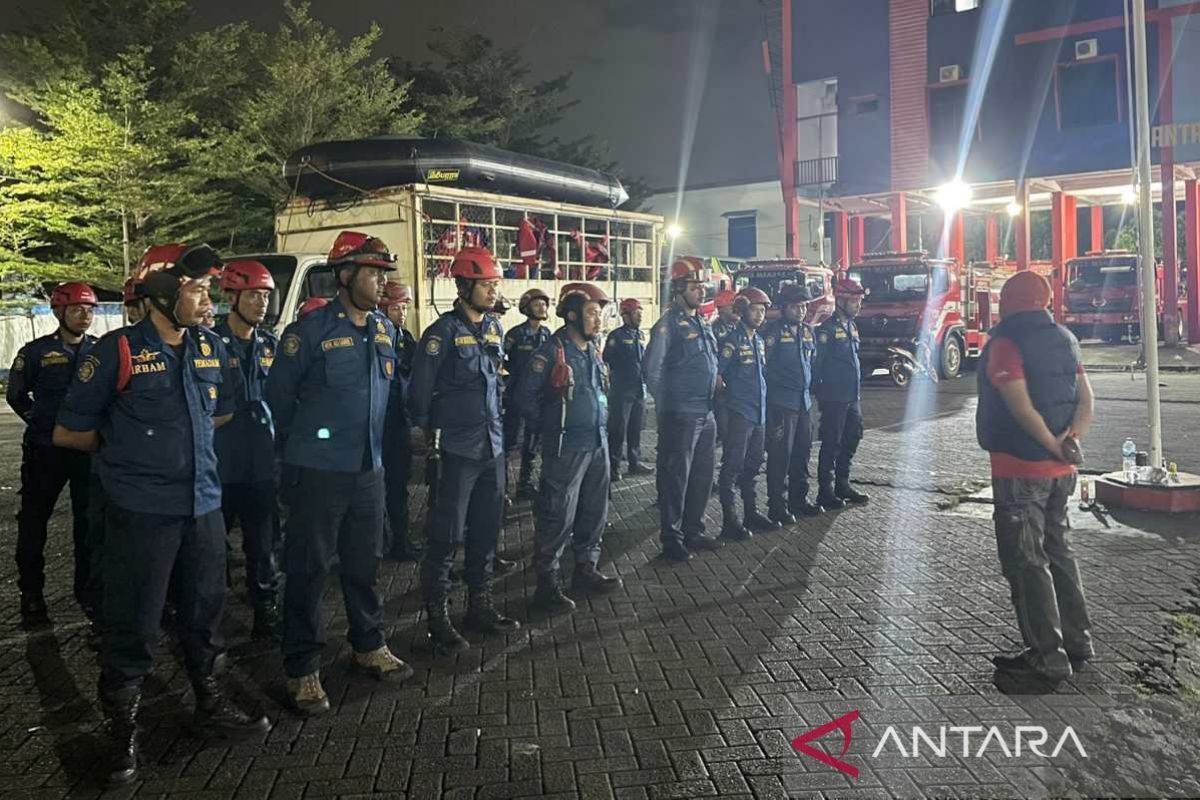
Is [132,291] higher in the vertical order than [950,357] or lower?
higher

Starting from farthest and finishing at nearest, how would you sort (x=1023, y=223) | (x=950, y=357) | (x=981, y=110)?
1. (x=981, y=110)
2. (x=1023, y=223)
3. (x=950, y=357)

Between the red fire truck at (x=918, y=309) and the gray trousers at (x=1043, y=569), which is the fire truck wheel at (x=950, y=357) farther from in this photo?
the gray trousers at (x=1043, y=569)

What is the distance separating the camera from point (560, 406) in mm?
5367

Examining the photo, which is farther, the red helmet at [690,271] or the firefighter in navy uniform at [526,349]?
the firefighter in navy uniform at [526,349]

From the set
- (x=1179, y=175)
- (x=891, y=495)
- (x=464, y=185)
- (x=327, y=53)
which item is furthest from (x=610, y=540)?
(x=1179, y=175)

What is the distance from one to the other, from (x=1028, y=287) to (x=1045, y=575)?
53.8 inches

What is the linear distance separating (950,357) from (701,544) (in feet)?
43.2

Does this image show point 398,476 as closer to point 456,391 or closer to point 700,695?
point 456,391

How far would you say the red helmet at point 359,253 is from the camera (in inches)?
166

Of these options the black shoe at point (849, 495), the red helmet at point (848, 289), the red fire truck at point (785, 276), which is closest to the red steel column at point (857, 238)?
the red fire truck at point (785, 276)

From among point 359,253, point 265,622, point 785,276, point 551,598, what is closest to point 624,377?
point 551,598

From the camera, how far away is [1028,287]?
4344 mm

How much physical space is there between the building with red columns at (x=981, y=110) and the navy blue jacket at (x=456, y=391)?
22.5 m

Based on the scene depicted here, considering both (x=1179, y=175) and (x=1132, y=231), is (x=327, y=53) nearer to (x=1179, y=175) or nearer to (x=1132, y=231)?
(x=1179, y=175)
